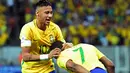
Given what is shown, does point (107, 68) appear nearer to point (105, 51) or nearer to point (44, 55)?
point (44, 55)

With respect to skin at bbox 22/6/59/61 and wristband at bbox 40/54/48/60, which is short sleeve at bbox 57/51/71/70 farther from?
skin at bbox 22/6/59/61

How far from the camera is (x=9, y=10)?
67.2 ft

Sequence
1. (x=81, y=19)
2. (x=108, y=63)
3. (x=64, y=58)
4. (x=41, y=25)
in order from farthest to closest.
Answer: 1. (x=81, y=19)
2. (x=41, y=25)
3. (x=108, y=63)
4. (x=64, y=58)

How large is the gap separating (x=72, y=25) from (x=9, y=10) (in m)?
3.27

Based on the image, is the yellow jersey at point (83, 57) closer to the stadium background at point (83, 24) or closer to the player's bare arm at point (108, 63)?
the player's bare arm at point (108, 63)

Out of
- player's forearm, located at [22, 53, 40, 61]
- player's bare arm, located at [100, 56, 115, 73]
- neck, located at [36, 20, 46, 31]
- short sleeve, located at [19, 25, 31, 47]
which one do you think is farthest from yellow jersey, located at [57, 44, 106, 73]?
neck, located at [36, 20, 46, 31]

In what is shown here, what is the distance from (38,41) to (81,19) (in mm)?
13002

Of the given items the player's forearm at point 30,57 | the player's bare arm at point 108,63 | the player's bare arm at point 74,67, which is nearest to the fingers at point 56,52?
the player's forearm at point 30,57

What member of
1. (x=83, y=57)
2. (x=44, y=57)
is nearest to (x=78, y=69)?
(x=83, y=57)

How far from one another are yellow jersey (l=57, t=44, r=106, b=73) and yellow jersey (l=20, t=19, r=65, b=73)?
1014 mm

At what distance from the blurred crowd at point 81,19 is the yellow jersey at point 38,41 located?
10.7 m

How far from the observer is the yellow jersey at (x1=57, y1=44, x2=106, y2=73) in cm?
580

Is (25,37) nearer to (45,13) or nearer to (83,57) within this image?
(45,13)

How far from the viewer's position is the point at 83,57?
5.80 m
